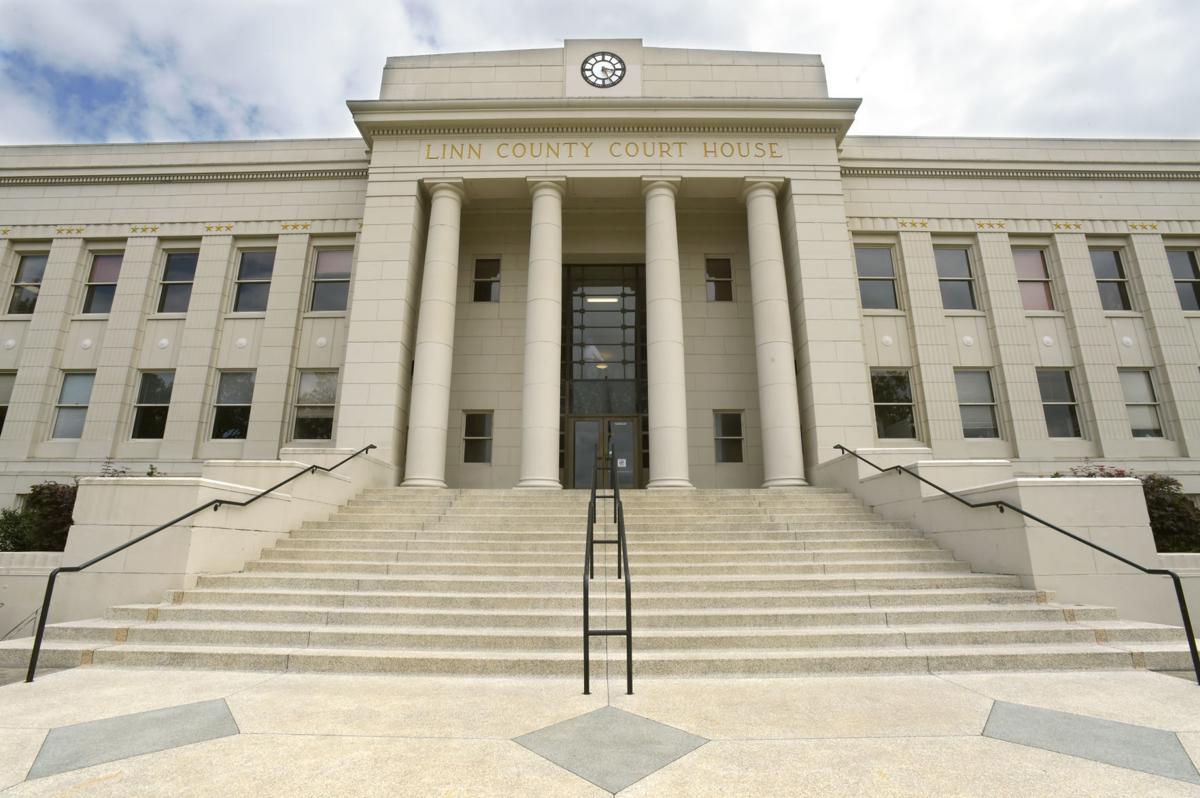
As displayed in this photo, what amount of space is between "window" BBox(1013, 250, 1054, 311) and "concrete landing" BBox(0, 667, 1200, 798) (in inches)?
624

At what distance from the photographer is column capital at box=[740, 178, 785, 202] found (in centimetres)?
1648

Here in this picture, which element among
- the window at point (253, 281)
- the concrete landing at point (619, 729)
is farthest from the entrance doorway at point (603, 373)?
the concrete landing at point (619, 729)

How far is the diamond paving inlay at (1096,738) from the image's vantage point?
3.48 meters

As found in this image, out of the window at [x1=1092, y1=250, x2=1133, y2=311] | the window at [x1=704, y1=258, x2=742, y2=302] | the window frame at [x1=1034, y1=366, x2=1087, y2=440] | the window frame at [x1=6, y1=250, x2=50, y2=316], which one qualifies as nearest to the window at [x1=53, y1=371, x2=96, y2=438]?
the window frame at [x1=6, y1=250, x2=50, y2=316]

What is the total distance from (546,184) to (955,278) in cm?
1304

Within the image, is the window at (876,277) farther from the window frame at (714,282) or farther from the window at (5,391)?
the window at (5,391)

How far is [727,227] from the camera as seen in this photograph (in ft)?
62.7

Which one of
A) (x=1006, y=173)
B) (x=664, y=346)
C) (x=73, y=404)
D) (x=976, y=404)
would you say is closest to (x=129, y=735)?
(x=664, y=346)

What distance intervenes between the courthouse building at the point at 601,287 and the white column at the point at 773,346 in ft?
0.26

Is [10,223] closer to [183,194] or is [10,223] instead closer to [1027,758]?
[183,194]

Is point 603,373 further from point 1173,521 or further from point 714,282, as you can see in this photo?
point 1173,521

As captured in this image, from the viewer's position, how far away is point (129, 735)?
3994mm

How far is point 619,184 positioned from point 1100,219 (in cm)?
1542

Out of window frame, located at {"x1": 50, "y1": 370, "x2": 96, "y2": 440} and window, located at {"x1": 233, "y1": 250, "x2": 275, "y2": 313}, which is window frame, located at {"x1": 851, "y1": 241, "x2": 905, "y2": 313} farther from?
window frame, located at {"x1": 50, "y1": 370, "x2": 96, "y2": 440}
